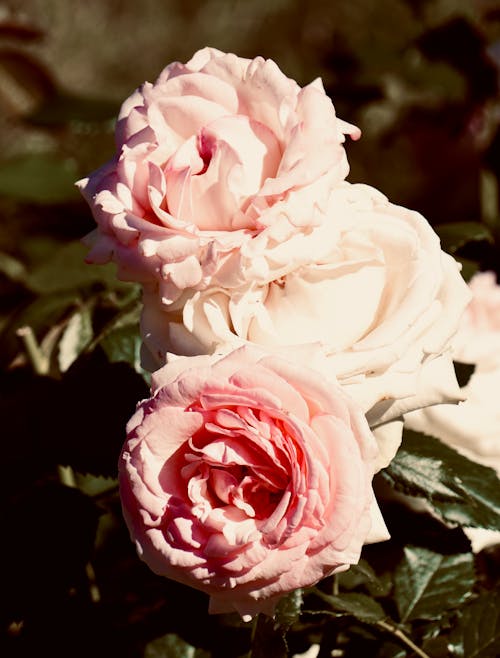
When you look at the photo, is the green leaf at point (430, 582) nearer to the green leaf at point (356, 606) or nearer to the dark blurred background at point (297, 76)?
the green leaf at point (356, 606)

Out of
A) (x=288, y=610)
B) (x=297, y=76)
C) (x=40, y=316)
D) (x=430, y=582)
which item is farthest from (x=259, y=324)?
(x=297, y=76)

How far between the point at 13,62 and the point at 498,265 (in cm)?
86

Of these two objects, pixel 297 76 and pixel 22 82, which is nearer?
pixel 22 82

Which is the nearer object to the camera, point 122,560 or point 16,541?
point 16,541

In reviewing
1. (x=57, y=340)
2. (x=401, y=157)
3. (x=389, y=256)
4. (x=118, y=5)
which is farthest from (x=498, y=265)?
(x=118, y=5)

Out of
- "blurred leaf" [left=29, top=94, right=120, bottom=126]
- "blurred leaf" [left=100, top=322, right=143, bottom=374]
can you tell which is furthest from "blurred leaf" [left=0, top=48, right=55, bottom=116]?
"blurred leaf" [left=100, top=322, right=143, bottom=374]

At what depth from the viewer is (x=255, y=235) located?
1.79 ft

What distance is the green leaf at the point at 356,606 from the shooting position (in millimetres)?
657

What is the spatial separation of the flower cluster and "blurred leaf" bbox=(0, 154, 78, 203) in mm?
779

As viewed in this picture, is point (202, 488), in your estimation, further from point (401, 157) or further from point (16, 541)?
point (401, 157)

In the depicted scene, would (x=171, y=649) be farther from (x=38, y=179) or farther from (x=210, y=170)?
(x=38, y=179)

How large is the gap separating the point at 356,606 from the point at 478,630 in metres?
0.10

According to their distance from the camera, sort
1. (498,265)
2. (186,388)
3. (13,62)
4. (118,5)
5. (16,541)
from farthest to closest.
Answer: (118,5) < (13,62) < (498,265) < (16,541) < (186,388)

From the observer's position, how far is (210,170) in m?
0.55
